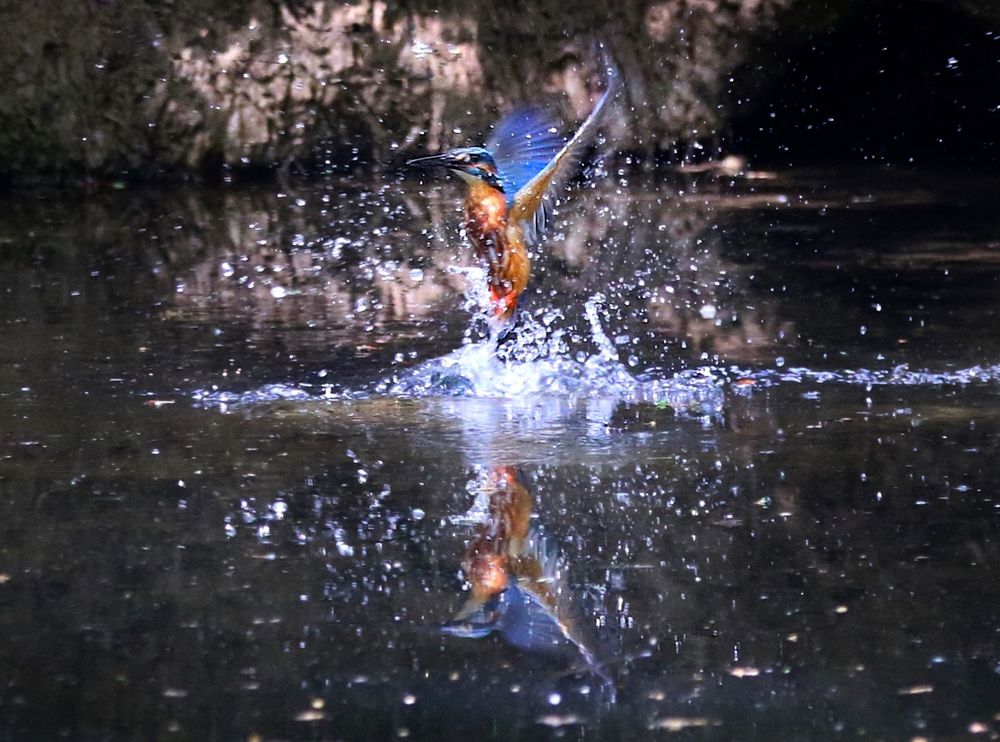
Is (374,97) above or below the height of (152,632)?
above

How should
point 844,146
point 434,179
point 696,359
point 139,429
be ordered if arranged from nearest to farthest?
point 139,429 < point 696,359 < point 434,179 < point 844,146

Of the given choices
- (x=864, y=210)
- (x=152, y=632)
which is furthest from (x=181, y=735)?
(x=864, y=210)

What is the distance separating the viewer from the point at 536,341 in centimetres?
605

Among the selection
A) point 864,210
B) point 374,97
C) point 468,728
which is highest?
point 374,97

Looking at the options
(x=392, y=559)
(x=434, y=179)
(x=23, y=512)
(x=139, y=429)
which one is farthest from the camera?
(x=434, y=179)

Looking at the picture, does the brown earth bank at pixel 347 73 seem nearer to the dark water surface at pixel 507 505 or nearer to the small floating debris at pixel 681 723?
the dark water surface at pixel 507 505

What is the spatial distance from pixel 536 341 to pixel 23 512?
2.51 metres

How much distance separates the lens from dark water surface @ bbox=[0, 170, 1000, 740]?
115 inches

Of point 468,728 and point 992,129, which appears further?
point 992,129

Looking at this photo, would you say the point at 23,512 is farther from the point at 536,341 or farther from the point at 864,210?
the point at 864,210

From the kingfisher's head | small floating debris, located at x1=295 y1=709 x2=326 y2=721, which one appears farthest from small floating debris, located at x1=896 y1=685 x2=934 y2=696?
the kingfisher's head

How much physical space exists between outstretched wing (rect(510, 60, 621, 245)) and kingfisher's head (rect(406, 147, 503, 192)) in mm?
92

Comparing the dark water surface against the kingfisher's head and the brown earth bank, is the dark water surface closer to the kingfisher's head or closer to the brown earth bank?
the kingfisher's head

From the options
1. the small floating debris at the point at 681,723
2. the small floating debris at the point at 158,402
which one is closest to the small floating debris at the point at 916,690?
the small floating debris at the point at 681,723
